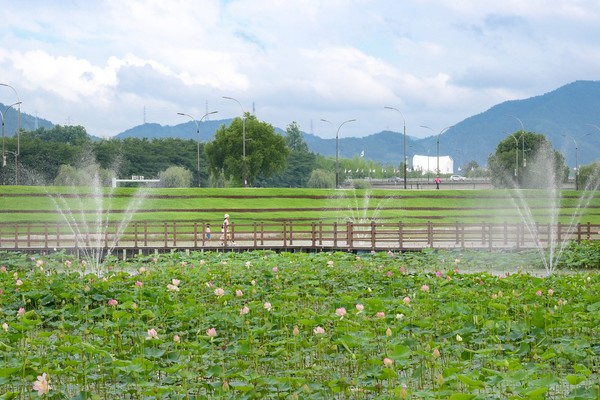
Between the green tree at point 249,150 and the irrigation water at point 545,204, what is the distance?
27142 millimetres

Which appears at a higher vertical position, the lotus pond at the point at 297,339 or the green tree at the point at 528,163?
the green tree at the point at 528,163

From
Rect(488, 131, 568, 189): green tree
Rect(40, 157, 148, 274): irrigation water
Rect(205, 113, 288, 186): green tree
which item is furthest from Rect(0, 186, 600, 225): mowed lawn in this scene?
Rect(488, 131, 568, 189): green tree

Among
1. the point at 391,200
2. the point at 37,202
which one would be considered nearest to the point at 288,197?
the point at 391,200

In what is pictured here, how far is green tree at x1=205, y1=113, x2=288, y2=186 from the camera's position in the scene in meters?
96.6

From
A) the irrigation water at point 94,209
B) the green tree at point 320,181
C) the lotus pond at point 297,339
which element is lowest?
the lotus pond at point 297,339

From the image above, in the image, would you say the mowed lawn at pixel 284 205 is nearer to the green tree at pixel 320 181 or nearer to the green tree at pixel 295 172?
the green tree at pixel 320 181

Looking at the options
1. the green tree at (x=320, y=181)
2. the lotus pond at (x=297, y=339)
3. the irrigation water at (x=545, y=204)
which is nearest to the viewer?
the lotus pond at (x=297, y=339)

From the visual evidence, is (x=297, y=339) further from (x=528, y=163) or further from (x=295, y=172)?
(x=295, y=172)

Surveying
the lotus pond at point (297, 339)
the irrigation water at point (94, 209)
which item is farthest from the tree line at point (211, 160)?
the lotus pond at point (297, 339)

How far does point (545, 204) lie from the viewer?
69.8 m

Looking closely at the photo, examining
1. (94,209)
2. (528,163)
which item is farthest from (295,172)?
(94,209)

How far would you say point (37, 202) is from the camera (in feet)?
202

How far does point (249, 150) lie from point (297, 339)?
87.7m

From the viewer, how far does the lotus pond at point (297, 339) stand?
27.7 ft
